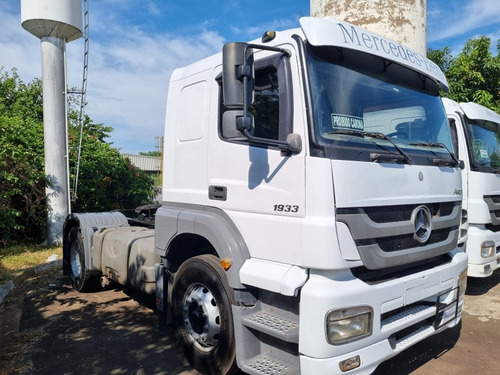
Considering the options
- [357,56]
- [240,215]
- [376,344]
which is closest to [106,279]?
[240,215]

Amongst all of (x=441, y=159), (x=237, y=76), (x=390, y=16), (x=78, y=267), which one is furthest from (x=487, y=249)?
(x=78, y=267)

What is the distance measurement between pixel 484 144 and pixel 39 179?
854cm

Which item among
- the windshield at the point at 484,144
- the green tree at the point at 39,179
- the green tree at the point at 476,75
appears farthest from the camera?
the green tree at the point at 476,75

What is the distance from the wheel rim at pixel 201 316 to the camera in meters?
3.30

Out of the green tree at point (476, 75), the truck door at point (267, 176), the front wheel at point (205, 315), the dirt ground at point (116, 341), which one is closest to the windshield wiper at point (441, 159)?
the truck door at point (267, 176)

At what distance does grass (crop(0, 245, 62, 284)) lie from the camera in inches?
257

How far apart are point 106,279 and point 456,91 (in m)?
9.38

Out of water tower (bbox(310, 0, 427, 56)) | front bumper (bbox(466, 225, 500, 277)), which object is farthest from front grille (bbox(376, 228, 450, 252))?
water tower (bbox(310, 0, 427, 56))

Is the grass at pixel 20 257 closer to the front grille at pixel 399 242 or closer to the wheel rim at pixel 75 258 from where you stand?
the wheel rim at pixel 75 258

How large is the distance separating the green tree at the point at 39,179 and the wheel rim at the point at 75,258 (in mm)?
2457

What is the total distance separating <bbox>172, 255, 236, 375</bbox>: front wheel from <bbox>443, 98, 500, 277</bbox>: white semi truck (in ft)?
12.1

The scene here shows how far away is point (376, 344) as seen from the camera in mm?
2672

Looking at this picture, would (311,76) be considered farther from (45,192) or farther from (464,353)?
(45,192)

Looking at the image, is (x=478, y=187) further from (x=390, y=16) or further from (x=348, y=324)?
(x=348, y=324)
